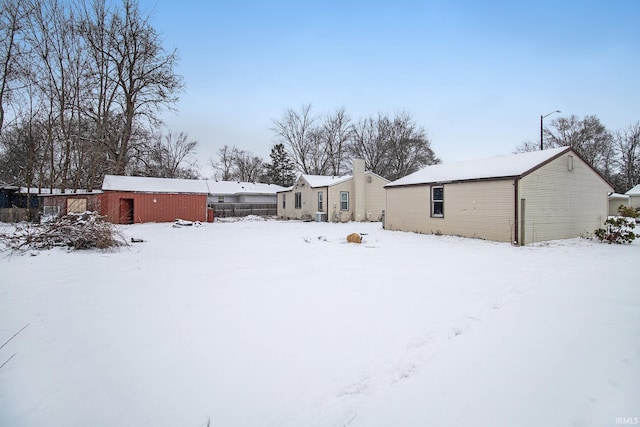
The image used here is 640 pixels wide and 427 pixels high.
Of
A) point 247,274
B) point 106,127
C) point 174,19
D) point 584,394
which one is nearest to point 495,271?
point 584,394

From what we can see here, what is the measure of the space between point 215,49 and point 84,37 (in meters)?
13.9

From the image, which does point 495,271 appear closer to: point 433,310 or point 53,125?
point 433,310

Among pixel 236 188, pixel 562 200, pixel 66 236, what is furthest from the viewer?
pixel 236 188

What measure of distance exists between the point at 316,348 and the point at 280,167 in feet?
128

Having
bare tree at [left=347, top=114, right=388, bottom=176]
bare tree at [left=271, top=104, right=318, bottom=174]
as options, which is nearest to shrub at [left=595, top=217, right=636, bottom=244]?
bare tree at [left=347, top=114, right=388, bottom=176]

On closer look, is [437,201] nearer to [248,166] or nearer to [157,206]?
[157,206]

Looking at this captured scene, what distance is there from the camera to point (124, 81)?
24266 mm

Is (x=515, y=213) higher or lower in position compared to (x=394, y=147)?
lower

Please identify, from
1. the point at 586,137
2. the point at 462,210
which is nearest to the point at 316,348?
the point at 462,210

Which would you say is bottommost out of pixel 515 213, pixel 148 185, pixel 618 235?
pixel 618 235

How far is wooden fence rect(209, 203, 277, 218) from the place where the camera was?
28.0 metres

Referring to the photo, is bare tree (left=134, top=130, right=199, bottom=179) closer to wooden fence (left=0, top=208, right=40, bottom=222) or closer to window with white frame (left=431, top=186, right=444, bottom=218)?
wooden fence (left=0, top=208, right=40, bottom=222)

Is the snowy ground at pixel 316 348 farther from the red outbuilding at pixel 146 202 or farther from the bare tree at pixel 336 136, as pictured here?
the bare tree at pixel 336 136

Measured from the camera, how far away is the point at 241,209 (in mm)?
29156
